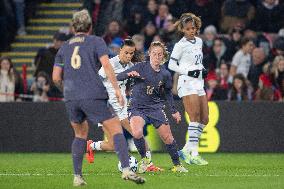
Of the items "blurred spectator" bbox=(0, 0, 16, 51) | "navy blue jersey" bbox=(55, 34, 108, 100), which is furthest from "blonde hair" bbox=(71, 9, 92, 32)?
"blurred spectator" bbox=(0, 0, 16, 51)

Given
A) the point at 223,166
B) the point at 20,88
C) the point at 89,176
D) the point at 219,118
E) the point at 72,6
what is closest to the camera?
the point at 89,176

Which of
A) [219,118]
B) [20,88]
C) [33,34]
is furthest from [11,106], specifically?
[33,34]

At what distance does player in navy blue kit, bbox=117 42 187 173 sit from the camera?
1514cm

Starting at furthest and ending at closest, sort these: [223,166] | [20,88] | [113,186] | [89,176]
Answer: [20,88] → [223,166] → [89,176] → [113,186]

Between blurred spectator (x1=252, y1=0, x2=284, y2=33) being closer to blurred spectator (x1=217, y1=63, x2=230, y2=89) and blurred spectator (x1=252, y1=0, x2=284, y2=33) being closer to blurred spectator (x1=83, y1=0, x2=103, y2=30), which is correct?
blurred spectator (x1=217, y1=63, x2=230, y2=89)

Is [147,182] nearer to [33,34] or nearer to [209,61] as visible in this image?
[209,61]

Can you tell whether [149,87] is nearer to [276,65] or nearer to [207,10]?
[276,65]

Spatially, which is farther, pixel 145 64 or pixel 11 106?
pixel 11 106

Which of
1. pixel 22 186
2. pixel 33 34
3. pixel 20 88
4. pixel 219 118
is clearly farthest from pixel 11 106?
pixel 22 186

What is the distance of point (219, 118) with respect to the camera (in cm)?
2105

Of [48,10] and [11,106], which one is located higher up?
[48,10]

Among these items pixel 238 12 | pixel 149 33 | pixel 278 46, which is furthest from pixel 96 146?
pixel 238 12

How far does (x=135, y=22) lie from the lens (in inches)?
968

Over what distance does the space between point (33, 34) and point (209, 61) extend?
6242 mm
